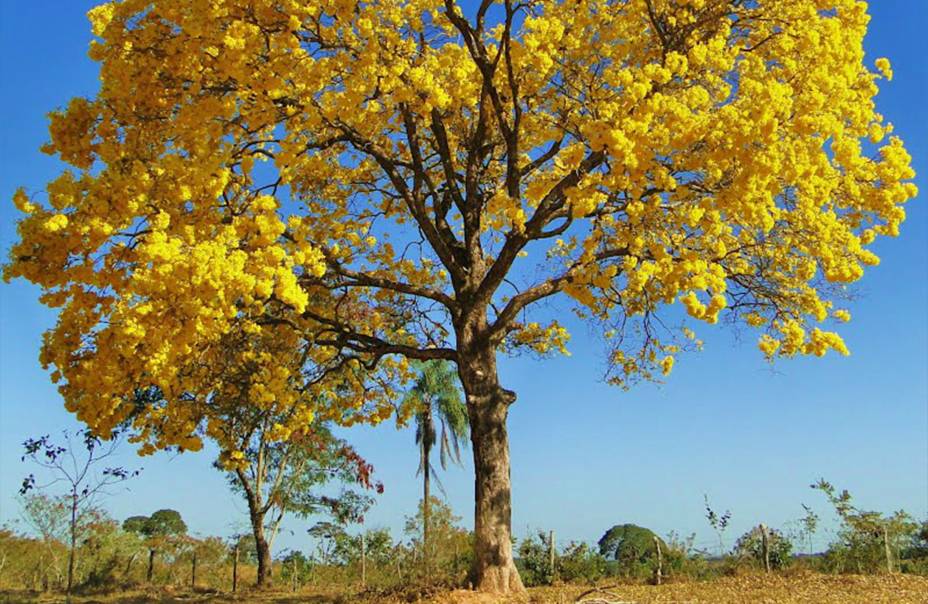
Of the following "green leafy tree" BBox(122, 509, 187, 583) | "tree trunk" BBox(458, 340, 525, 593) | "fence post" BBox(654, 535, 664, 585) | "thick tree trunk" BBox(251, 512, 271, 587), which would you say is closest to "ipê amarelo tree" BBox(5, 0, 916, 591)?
"tree trunk" BBox(458, 340, 525, 593)

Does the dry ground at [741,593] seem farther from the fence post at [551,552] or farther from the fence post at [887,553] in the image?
the fence post at [551,552]

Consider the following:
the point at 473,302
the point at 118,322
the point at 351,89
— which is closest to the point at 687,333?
the point at 473,302

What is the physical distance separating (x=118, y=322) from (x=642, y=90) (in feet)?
19.4

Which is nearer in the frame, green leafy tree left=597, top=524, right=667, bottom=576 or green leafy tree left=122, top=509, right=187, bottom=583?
green leafy tree left=597, top=524, right=667, bottom=576

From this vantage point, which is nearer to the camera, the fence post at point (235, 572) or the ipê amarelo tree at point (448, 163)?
Answer: the ipê amarelo tree at point (448, 163)

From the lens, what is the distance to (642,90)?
8.00 m

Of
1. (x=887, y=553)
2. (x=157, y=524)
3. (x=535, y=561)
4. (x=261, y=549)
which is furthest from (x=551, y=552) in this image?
(x=157, y=524)

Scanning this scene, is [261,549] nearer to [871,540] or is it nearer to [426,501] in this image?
[426,501]

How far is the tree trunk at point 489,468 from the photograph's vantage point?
34.5ft

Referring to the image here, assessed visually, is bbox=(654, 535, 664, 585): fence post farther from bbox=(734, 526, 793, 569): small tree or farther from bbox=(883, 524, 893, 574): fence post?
bbox=(883, 524, 893, 574): fence post

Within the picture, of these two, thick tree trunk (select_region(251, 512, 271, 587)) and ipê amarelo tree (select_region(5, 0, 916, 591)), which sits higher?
ipê amarelo tree (select_region(5, 0, 916, 591))

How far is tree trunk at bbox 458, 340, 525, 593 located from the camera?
1051cm

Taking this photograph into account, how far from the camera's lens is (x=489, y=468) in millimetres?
10891

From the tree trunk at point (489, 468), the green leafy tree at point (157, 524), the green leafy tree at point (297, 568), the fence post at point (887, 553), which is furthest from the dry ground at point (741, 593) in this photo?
the green leafy tree at point (157, 524)
